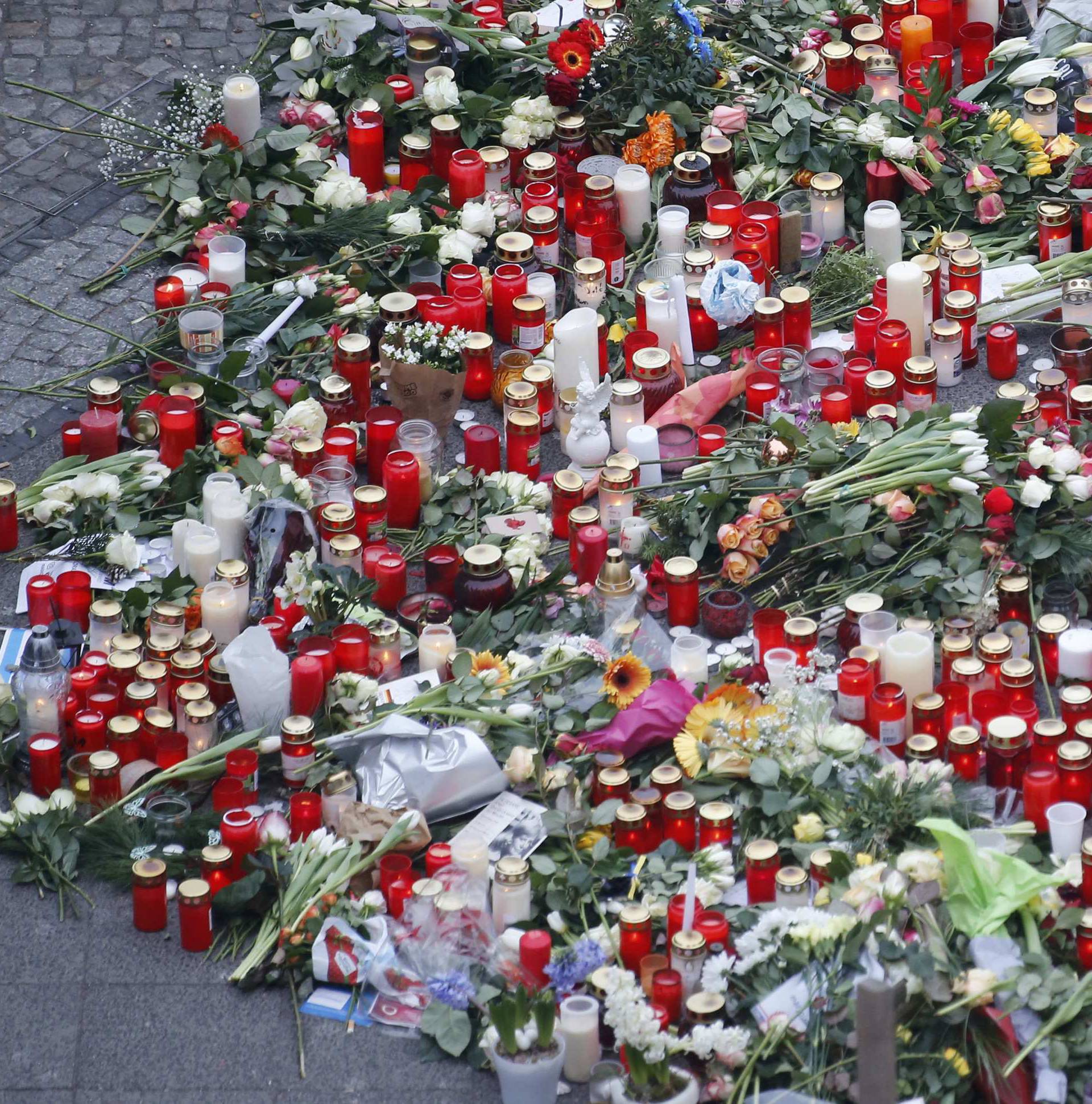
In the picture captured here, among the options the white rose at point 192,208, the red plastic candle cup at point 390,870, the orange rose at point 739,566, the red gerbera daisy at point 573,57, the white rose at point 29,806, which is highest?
the red gerbera daisy at point 573,57

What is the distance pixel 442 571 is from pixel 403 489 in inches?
13.8

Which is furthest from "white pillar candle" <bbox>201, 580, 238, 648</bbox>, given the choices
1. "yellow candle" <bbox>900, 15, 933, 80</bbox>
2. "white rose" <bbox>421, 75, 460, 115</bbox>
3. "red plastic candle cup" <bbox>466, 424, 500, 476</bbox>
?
"yellow candle" <bbox>900, 15, 933, 80</bbox>

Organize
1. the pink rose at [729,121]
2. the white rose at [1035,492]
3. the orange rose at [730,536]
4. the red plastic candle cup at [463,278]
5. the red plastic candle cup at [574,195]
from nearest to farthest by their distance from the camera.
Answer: the white rose at [1035,492] < the orange rose at [730,536] < the red plastic candle cup at [463,278] < the red plastic candle cup at [574,195] < the pink rose at [729,121]

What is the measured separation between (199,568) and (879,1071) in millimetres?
3003

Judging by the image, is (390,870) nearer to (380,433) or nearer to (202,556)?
(202,556)

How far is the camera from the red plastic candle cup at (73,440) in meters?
6.57

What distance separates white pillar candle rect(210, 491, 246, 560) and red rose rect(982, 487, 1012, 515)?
2068mm

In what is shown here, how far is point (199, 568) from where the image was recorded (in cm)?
607

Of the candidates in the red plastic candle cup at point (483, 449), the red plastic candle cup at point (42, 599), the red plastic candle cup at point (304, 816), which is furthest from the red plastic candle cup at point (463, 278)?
the red plastic candle cup at point (304, 816)

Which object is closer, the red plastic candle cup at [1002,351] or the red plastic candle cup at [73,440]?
the red plastic candle cup at [73,440]

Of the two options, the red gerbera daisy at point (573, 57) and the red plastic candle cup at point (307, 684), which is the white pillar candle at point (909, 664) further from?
the red gerbera daisy at point (573, 57)

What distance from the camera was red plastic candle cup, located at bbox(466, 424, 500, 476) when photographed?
6.54 metres

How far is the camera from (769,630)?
5773mm

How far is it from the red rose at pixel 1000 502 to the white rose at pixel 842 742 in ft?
2.91
